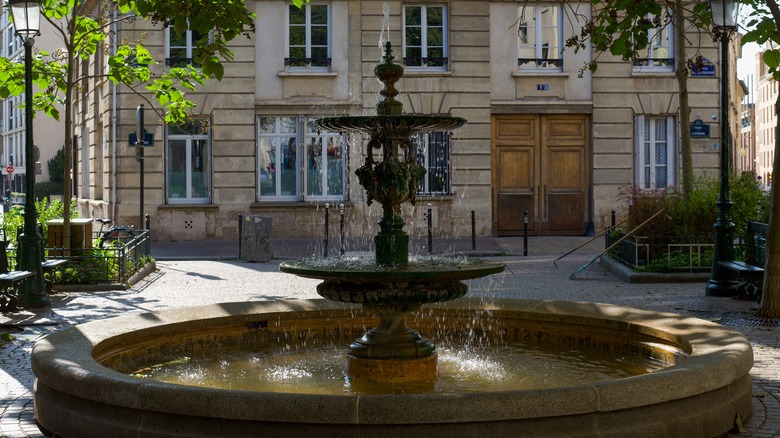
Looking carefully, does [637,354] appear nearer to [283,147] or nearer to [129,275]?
[129,275]

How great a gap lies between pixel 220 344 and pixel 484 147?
18459 mm

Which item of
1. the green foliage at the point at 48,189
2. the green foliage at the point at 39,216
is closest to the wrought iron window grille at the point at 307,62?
the green foliage at the point at 39,216

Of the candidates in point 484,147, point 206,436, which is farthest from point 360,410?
point 484,147

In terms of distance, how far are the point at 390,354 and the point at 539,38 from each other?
21153 millimetres

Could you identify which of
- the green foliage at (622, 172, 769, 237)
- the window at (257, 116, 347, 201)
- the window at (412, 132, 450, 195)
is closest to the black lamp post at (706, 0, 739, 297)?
the green foliage at (622, 172, 769, 237)

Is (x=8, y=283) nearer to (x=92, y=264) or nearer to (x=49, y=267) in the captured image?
(x=49, y=267)

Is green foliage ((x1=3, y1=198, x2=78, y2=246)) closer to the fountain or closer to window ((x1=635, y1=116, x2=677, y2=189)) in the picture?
the fountain

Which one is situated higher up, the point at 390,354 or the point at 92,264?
the point at 92,264

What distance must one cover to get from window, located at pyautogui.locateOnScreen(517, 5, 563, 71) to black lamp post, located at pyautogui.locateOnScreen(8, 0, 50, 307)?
50.9ft

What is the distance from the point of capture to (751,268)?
14.1 metres

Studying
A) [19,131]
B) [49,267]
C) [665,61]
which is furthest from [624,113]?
[19,131]

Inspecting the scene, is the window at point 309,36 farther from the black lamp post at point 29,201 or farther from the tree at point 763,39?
the tree at point 763,39

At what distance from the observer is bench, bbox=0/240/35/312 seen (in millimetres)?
13352

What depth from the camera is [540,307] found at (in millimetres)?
10594
